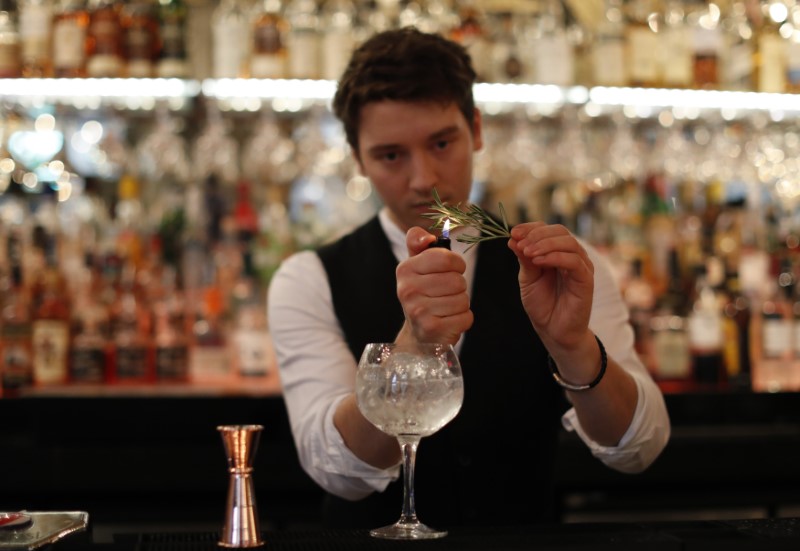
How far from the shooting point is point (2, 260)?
307 cm

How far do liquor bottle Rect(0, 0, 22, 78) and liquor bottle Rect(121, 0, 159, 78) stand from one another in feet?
0.95

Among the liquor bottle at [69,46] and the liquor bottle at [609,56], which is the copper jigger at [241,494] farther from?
the liquor bottle at [609,56]

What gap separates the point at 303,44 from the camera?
3.04 metres

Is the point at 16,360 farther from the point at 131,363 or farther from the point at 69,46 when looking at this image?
the point at 69,46

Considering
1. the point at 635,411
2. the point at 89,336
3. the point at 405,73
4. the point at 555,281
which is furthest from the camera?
the point at 89,336

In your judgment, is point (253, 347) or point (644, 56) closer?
point (253, 347)

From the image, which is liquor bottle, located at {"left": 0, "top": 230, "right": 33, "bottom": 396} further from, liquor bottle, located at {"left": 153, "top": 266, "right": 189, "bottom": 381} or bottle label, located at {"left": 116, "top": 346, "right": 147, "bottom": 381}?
liquor bottle, located at {"left": 153, "top": 266, "right": 189, "bottom": 381}

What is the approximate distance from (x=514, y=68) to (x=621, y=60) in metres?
0.31

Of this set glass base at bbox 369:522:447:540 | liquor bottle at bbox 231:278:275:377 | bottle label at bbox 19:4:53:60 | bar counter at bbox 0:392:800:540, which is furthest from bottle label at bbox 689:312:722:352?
glass base at bbox 369:522:447:540

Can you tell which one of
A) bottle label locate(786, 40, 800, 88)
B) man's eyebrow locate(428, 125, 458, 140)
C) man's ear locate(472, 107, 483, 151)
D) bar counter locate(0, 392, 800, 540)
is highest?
bottle label locate(786, 40, 800, 88)

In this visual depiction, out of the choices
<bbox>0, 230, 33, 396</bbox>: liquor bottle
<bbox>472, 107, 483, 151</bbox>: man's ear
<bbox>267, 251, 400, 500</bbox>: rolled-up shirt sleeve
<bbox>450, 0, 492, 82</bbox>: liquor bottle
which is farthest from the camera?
<bbox>450, 0, 492, 82</bbox>: liquor bottle

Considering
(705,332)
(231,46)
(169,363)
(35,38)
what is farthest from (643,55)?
(35,38)

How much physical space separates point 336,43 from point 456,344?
166 centimetres

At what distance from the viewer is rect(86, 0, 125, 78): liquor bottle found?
2.99m
